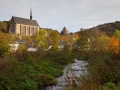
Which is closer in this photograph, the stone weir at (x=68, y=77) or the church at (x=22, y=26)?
the stone weir at (x=68, y=77)

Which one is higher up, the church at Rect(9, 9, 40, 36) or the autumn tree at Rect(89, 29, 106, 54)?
the church at Rect(9, 9, 40, 36)

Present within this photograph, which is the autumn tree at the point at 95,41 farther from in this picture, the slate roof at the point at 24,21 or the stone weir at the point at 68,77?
the slate roof at the point at 24,21

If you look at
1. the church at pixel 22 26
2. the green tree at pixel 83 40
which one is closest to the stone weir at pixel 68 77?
the green tree at pixel 83 40

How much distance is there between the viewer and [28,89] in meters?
10.0

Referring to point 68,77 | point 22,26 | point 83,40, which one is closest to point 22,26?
point 22,26

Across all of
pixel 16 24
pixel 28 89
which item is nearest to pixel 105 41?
pixel 28 89

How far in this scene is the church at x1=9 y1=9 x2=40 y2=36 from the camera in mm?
83625

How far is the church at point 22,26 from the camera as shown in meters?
83.6

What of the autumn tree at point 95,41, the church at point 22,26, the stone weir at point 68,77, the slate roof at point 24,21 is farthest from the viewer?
the slate roof at point 24,21

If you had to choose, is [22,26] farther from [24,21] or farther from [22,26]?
[24,21]

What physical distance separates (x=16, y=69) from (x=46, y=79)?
107 inches

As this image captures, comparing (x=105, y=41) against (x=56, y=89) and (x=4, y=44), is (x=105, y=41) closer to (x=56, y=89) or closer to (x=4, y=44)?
(x=4, y=44)

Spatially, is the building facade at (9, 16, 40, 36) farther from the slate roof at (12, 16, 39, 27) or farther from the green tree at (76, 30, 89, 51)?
the green tree at (76, 30, 89, 51)

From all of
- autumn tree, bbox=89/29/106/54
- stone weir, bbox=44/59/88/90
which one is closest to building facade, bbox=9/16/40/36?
autumn tree, bbox=89/29/106/54
